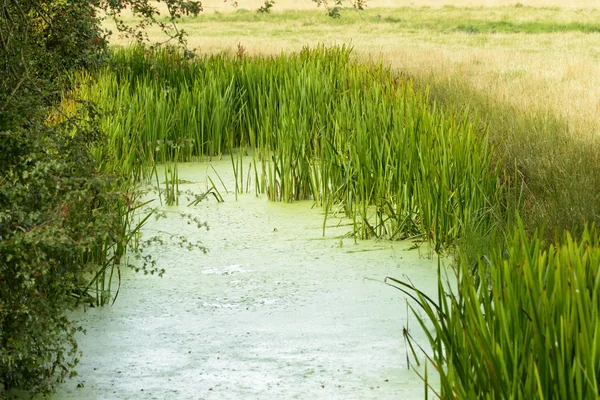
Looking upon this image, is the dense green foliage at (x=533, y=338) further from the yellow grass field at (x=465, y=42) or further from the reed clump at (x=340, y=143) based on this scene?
the yellow grass field at (x=465, y=42)

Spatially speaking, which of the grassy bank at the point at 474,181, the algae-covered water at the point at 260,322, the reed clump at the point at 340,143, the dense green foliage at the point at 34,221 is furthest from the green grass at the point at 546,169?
the dense green foliage at the point at 34,221

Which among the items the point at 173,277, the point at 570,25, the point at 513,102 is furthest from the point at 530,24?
the point at 173,277

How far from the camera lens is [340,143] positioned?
4.93 metres

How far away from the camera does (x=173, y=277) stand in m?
3.77

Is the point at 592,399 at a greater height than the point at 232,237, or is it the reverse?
the point at 592,399

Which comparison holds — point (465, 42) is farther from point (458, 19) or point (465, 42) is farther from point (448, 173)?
point (448, 173)

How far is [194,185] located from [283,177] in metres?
0.73

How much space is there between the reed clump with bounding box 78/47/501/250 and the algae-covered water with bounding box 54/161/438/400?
0.24 meters

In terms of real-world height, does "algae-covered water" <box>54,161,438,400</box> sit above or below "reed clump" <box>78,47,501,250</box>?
below

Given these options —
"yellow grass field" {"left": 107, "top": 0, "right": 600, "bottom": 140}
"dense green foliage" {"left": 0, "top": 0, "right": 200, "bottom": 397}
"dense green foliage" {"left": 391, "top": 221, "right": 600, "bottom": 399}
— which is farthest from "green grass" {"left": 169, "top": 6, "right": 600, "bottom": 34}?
"dense green foliage" {"left": 391, "top": 221, "right": 600, "bottom": 399}

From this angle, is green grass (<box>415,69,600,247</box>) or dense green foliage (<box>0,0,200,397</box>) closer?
dense green foliage (<box>0,0,200,397</box>)

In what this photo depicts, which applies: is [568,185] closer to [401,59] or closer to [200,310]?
[200,310]

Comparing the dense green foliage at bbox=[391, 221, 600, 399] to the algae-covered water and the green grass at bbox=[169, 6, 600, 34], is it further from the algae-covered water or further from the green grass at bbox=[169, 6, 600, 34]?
the green grass at bbox=[169, 6, 600, 34]

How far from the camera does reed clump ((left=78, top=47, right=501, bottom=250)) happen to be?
13.5 ft
